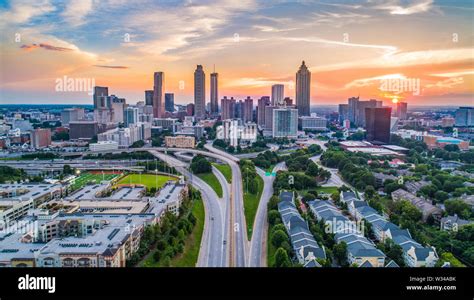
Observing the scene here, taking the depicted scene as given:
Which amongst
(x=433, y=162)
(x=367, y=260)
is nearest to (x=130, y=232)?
(x=367, y=260)

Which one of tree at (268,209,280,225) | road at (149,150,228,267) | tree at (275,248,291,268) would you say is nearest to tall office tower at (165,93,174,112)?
road at (149,150,228,267)

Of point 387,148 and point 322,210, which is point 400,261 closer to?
point 322,210

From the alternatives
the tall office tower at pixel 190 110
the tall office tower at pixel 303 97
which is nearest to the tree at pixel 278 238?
the tall office tower at pixel 303 97

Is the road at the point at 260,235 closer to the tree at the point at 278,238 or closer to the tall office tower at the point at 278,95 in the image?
the tree at the point at 278,238

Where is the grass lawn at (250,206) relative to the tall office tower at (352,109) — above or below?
below

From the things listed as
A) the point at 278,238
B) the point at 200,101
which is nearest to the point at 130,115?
the point at 200,101
